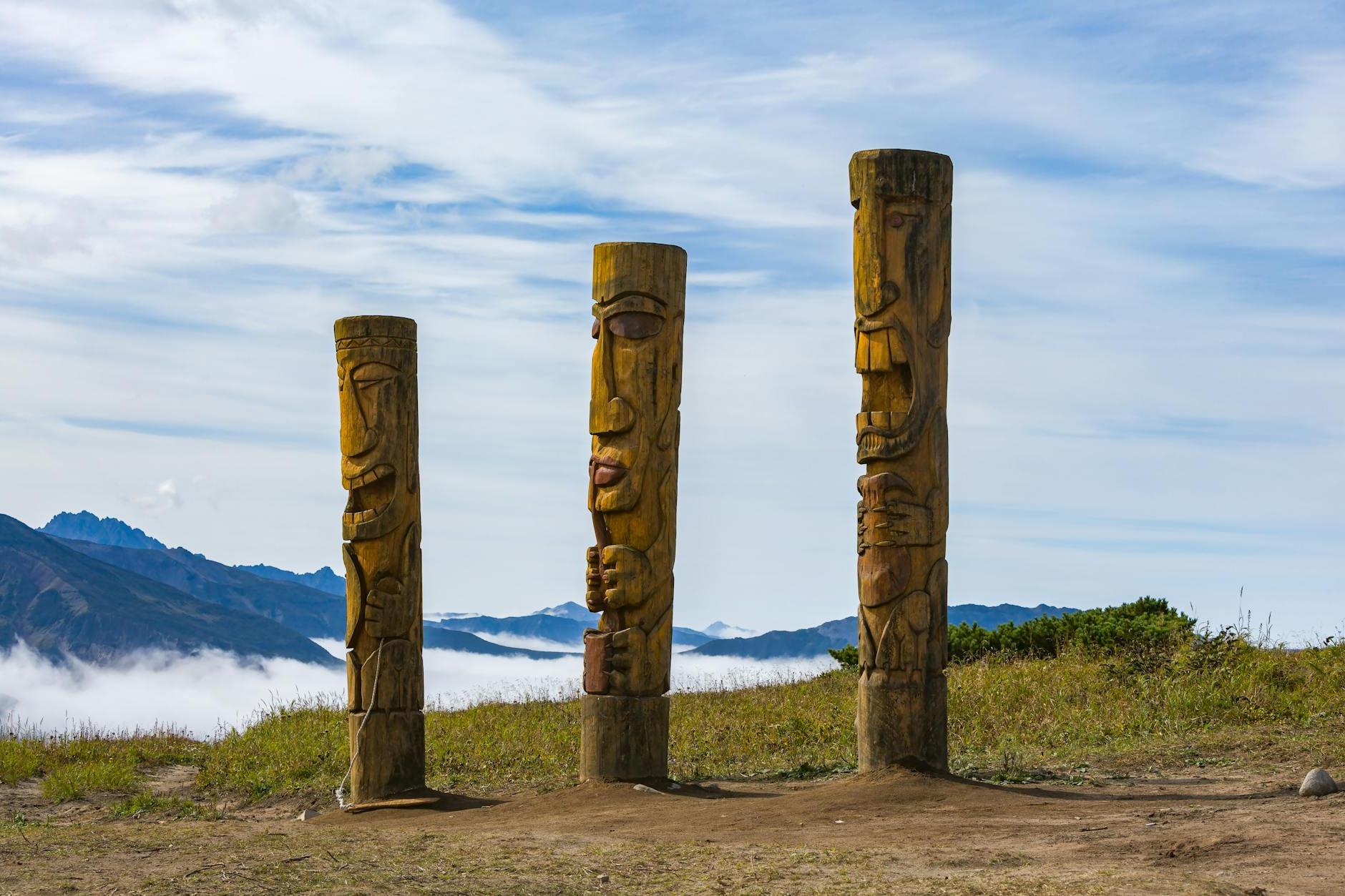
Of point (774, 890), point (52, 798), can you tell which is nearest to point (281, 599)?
point (52, 798)

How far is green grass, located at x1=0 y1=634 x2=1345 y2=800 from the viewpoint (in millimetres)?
12352

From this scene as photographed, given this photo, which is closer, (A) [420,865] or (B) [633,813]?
(A) [420,865]

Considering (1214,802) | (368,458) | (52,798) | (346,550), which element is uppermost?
(368,458)

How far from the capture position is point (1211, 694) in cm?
1412

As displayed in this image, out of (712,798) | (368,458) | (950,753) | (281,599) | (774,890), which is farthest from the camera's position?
(281,599)

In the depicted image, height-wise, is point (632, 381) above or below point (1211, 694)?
above

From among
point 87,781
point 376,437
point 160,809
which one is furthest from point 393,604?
point 87,781

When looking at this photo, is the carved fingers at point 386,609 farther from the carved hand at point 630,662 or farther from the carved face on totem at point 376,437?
the carved hand at point 630,662

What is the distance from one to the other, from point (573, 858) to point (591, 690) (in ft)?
9.44

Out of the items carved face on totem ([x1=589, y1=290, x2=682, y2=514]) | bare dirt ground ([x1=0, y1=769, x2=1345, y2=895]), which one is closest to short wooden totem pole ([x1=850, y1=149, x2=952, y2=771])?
bare dirt ground ([x1=0, y1=769, x2=1345, y2=895])

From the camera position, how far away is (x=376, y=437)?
11.8 m

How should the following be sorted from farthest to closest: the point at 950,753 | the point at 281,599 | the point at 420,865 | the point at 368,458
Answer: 1. the point at 281,599
2. the point at 950,753
3. the point at 368,458
4. the point at 420,865

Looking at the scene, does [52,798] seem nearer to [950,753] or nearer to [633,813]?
[633,813]

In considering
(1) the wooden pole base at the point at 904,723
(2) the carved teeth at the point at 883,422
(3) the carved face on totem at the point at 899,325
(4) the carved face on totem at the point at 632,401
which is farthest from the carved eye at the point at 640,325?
(1) the wooden pole base at the point at 904,723
